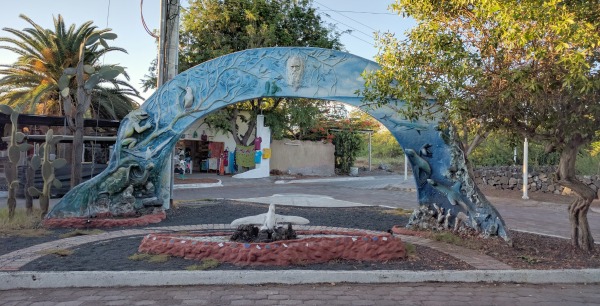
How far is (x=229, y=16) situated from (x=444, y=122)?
664 inches

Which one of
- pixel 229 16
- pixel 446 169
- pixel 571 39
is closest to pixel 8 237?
pixel 446 169

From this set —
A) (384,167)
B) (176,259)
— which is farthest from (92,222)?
(384,167)

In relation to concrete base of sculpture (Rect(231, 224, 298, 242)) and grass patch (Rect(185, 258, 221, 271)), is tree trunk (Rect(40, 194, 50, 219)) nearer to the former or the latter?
concrete base of sculpture (Rect(231, 224, 298, 242))

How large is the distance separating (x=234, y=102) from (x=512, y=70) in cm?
574

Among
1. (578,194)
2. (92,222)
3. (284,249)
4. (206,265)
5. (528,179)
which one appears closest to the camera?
(206,265)

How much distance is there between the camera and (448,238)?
27.3ft

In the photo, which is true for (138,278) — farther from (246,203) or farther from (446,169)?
(246,203)

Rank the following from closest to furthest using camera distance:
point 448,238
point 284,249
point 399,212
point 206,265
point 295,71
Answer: point 206,265 < point 284,249 < point 448,238 < point 295,71 < point 399,212

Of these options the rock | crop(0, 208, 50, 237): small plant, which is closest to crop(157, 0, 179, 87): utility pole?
crop(0, 208, 50, 237): small plant

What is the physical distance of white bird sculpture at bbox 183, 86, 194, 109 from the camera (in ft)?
34.9

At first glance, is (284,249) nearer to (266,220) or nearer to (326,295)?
(266,220)

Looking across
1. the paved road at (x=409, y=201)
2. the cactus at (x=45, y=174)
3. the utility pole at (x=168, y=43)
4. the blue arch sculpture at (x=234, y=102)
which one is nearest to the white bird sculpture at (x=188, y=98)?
the blue arch sculpture at (x=234, y=102)

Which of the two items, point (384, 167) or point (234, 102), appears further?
point (384, 167)

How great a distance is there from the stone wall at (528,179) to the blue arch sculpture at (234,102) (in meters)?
10.6
